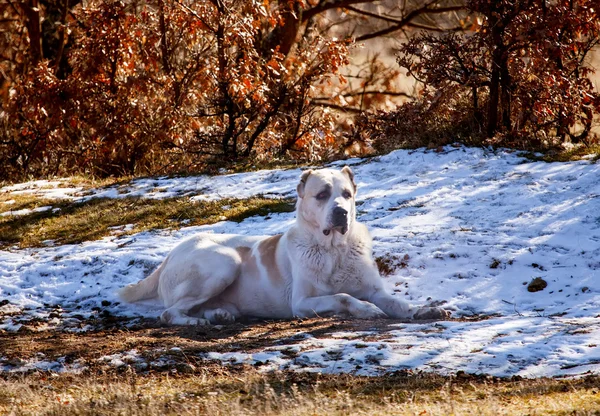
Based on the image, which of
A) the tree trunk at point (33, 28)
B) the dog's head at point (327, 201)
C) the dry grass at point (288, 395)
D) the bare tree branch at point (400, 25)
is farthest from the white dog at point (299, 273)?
the bare tree branch at point (400, 25)

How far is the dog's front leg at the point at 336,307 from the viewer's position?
6297 millimetres

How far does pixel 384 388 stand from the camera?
4344mm

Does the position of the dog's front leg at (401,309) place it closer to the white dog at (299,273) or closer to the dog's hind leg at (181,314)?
the white dog at (299,273)

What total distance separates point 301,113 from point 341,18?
7.86 meters

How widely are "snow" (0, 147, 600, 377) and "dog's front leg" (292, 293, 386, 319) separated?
441mm

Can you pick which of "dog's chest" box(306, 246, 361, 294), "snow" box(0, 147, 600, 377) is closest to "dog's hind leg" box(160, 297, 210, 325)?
"snow" box(0, 147, 600, 377)

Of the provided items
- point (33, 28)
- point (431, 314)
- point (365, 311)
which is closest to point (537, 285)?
point (431, 314)

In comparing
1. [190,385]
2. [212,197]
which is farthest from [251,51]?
[190,385]

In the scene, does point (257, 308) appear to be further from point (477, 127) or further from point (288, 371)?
point (477, 127)

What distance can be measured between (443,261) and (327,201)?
1.66 m

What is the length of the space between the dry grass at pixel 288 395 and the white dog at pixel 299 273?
1807mm

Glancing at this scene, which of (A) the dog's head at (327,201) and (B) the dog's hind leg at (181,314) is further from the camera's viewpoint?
(B) the dog's hind leg at (181,314)

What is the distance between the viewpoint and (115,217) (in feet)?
33.2

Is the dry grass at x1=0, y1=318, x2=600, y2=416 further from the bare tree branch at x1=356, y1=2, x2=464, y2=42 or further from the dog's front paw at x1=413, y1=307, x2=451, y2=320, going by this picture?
the bare tree branch at x1=356, y1=2, x2=464, y2=42
